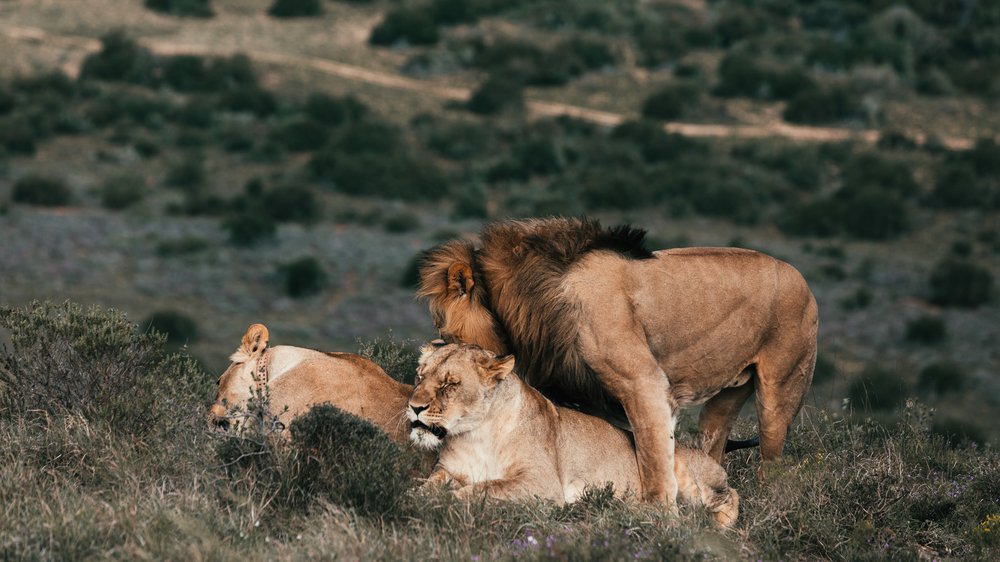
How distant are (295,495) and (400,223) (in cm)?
3107

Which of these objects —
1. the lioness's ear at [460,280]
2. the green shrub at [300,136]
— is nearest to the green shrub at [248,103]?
the green shrub at [300,136]

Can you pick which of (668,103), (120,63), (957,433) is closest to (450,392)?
(957,433)

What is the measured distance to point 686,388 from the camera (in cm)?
767

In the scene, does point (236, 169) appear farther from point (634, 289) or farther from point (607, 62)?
point (634, 289)

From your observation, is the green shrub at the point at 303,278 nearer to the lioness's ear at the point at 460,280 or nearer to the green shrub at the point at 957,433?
the green shrub at the point at 957,433

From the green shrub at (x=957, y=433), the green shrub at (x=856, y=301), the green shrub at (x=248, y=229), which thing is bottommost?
the green shrub at (x=856, y=301)

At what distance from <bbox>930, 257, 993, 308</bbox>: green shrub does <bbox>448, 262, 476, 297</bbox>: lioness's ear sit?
2809 centimetres

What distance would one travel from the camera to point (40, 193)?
3578 centimetres

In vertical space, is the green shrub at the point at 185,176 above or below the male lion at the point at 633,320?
below

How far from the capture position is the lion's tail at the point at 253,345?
24.0 feet

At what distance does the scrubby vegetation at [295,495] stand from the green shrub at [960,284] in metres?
26.0

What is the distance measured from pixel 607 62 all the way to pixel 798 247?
20697 millimetres

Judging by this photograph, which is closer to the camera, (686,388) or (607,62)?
(686,388)

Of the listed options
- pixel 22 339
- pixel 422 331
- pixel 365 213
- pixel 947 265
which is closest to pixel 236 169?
pixel 365 213
